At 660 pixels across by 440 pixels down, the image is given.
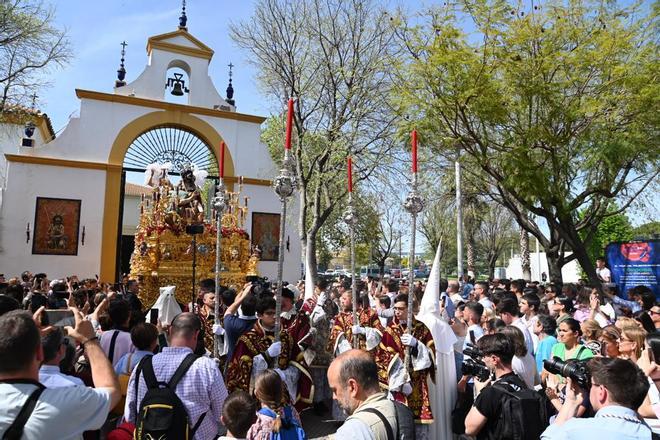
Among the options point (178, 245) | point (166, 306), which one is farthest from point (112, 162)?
point (166, 306)

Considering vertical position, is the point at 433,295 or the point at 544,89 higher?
the point at 544,89

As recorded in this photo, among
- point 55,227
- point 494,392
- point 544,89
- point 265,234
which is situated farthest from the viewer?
point 265,234

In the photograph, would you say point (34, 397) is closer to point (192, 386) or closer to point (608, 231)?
point (192, 386)

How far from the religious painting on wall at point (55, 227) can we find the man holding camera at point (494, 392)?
19186 millimetres

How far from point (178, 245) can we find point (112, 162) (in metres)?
6.92

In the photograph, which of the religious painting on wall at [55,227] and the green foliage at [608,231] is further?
the green foliage at [608,231]

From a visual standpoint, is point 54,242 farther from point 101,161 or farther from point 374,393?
point 374,393

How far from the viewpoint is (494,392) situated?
10.7 feet

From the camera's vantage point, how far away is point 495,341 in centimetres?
344

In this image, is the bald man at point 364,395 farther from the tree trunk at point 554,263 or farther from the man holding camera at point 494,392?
the tree trunk at point 554,263

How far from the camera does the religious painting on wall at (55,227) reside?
1880 centimetres

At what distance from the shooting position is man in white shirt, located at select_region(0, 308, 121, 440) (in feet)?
6.97

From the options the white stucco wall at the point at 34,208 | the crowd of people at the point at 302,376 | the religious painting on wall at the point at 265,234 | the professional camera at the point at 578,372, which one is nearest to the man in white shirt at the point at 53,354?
the crowd of people at the point at 302,376

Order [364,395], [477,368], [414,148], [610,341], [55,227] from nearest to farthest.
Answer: [364,395], [477,368], [610,341], [414,148], [55,227]
